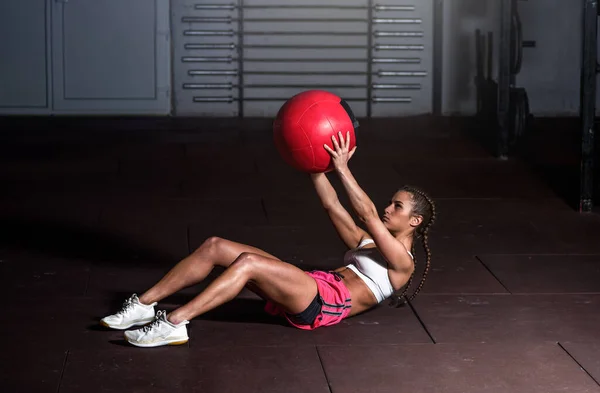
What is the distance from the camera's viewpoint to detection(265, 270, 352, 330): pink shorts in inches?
Answer: 144

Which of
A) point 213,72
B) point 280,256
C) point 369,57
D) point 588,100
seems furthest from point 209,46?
point 280,256

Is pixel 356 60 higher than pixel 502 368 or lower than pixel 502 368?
higher

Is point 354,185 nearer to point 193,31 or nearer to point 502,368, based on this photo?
point 502,368

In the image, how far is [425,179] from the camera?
7039mm

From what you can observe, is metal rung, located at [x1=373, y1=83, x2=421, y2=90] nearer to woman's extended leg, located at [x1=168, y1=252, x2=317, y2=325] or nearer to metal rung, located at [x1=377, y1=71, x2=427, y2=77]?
metal rung, located at [x1=377, y1=71, x2=427, y2=77]

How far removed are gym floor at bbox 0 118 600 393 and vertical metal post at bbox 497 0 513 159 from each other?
0.20 m

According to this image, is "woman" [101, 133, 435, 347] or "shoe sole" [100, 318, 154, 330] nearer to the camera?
"woman" [101, 133, 435, 347]

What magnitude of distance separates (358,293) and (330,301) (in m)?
0.14

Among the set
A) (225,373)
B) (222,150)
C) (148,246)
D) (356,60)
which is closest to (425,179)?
(222,150)

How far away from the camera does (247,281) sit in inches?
136

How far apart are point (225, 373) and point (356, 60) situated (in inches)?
278

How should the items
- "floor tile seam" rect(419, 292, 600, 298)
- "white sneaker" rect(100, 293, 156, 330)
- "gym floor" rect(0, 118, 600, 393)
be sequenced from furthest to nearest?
"floor tile seam" rect(419, 292, 600, 298), "white sneaker" rect(100, 293, 156, 330), "gym floor" rect(0, 118, 600, 393)

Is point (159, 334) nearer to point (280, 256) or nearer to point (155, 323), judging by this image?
point (155, 323)

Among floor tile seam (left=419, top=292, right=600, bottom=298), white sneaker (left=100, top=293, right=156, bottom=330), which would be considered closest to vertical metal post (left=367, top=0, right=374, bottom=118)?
floor tile seam (left=419, top=292, right=600, bottom=298)
